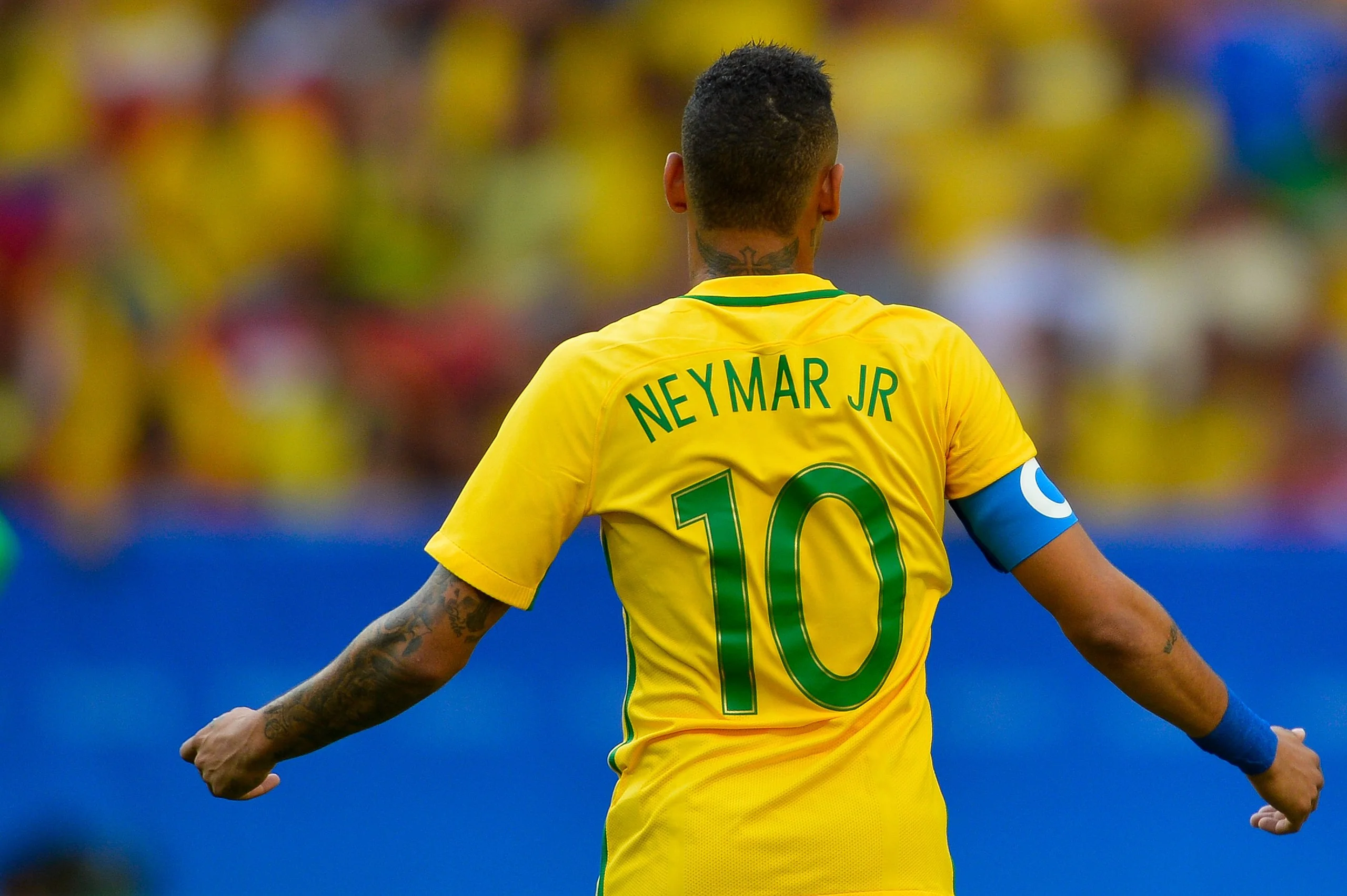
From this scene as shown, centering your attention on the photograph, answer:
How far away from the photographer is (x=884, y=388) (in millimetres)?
2133

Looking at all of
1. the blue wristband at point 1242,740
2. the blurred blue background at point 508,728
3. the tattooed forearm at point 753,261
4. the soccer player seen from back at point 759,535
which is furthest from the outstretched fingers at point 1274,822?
the blurred blue background at point 508,728

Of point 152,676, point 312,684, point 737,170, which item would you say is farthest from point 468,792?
point 737,170

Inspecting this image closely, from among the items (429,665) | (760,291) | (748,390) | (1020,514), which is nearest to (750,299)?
(760,291)

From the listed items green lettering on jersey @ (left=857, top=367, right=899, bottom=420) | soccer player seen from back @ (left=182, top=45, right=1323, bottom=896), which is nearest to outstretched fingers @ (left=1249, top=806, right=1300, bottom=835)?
soccer player seen from back @ (left=182, top=45, right=1323, bottom=896)

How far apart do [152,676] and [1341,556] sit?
3.63 metres

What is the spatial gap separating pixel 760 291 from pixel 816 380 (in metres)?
0.16

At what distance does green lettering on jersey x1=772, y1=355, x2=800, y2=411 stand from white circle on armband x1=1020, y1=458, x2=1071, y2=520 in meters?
0.37

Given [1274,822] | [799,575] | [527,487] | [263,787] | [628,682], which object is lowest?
[1274,822]

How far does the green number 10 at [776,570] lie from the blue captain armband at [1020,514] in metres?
0.19

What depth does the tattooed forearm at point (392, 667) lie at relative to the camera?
7.05ft

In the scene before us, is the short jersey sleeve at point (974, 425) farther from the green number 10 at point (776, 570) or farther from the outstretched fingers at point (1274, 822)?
the outstretched fingers at point (1274, 822)

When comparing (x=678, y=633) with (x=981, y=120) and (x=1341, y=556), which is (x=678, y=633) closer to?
(x=1341, y=556)

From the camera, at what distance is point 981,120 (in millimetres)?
5957

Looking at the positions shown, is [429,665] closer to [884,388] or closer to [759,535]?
[759,535]
